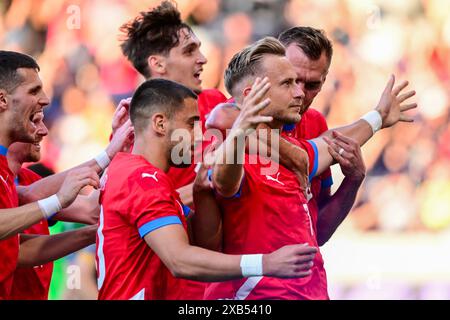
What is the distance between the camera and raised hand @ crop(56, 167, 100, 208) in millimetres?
3820

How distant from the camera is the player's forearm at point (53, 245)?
4.41 metres

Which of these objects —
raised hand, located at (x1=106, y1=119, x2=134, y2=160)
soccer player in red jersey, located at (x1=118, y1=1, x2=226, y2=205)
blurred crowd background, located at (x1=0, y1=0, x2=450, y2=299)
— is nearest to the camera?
raised hand, located at (x1=106, y1=119, x2=134, y2=160)

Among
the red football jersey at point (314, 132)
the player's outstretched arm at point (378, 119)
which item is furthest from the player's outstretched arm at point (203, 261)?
the red football jersey at point (314, 132)

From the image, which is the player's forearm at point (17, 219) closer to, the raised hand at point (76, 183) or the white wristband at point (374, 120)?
the raised hand at point (76, 183)

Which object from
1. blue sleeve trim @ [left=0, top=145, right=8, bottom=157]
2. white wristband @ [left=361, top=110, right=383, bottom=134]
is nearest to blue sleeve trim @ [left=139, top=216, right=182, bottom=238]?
blue sleeve trim @ [left=0, top=145, right=8, bottom=157]

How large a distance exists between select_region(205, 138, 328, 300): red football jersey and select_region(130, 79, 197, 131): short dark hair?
363 mm

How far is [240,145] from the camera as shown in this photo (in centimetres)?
340

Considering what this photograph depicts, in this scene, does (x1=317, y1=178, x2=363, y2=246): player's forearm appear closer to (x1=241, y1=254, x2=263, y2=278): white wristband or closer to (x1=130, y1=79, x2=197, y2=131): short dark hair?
(x1=130, y1=79, x2=197, y2=131): short dark hair

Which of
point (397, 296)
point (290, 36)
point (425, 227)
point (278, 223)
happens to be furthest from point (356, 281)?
point (278, 223)

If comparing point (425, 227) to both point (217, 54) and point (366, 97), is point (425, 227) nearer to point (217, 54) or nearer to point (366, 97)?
point (366, 97)

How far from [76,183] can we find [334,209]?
1417 millimetres

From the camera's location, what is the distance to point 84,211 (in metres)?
4.54

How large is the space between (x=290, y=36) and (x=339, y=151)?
777 millimetres

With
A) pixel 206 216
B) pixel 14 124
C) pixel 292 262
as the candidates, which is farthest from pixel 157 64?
pixel 292 262
